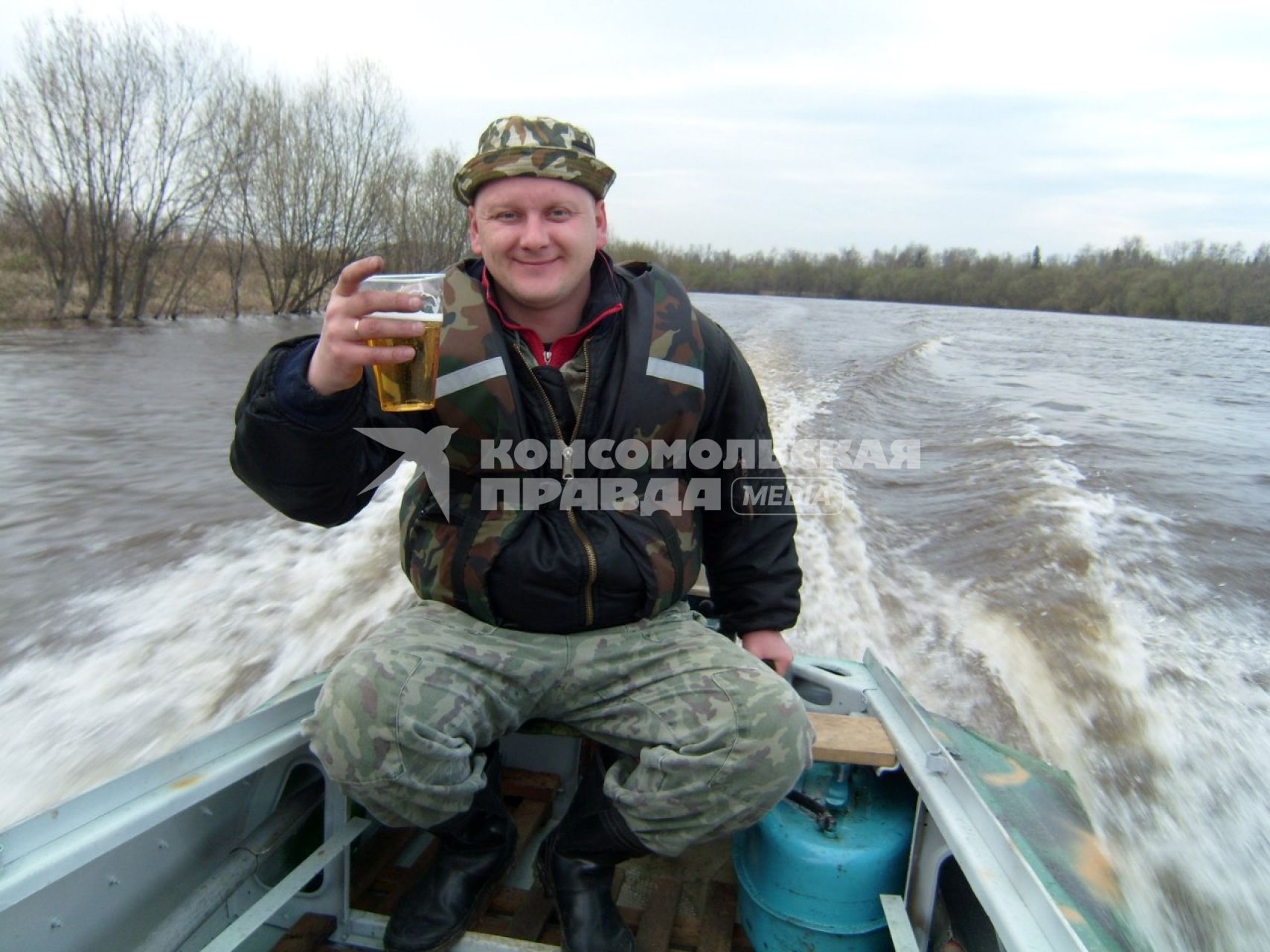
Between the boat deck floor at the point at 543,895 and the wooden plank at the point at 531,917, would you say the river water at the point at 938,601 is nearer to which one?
the boat deck floor at the point at 543,895

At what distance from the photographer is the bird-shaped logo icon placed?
1732 millimetres

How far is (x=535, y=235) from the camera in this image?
1.76 metres

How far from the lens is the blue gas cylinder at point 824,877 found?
174cm

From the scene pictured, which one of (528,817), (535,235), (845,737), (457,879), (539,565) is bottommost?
(528,817)

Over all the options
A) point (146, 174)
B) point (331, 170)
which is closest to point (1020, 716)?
point (146, 174)

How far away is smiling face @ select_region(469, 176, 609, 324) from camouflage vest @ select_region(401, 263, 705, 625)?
9 centimetres

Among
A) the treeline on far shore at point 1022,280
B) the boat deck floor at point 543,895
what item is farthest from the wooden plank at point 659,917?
the treeline on far shore at point 1022,280

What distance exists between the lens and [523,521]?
175cm

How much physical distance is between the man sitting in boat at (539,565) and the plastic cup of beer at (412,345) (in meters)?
0.11

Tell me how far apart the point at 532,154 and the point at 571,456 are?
0.61 m

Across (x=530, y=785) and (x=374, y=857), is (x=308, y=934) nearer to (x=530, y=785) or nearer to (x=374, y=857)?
(x=374, y=857)

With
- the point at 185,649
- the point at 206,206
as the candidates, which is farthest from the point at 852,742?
the point at 206,206

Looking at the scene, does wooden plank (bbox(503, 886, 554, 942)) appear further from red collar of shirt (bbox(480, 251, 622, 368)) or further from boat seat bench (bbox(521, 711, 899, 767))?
red collar of shirt (bbox(480, 251, 622, 368))

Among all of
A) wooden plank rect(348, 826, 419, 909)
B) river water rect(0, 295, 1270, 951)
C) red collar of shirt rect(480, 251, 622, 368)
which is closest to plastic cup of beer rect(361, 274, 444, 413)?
red collar of shirt rect(480, 251, 622, 368)
